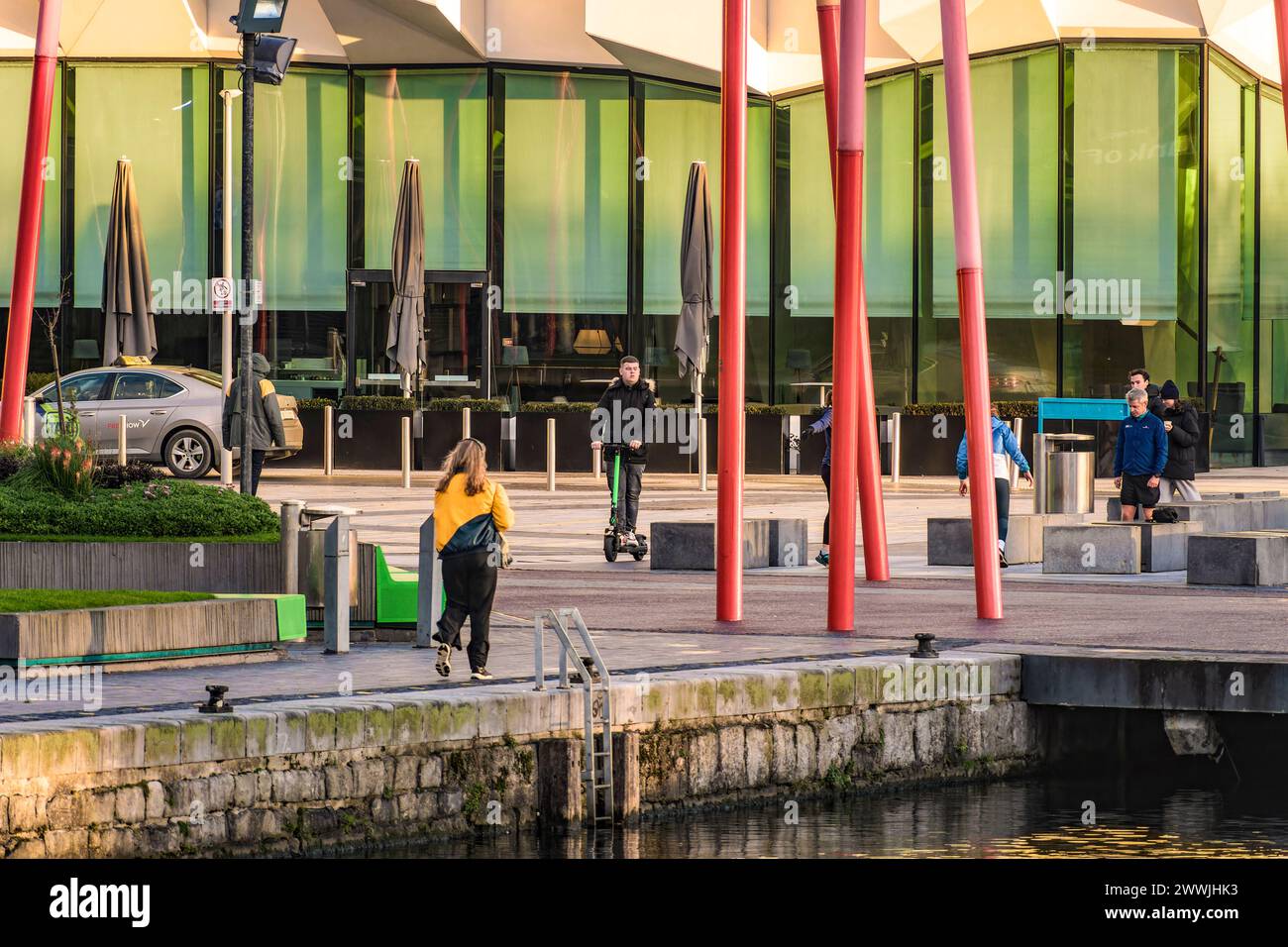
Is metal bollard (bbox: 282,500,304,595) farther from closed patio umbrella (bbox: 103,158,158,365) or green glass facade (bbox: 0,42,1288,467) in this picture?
green glass facade (bbox: 0,42,1288,467)

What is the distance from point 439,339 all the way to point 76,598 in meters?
25.5

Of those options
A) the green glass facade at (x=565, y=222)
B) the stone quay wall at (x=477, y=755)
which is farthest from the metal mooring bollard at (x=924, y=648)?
the green glass facade at (x=565, y=222)

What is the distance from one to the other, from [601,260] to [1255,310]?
37.0 feet

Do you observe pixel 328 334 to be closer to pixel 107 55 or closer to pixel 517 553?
pixel 107 55

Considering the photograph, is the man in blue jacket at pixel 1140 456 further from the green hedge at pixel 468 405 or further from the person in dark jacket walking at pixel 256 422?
the green hedge at pixel 468 405

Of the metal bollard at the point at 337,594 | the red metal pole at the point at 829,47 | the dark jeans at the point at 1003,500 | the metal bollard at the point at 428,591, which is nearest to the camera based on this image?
the metal bollard at the point at 337,594

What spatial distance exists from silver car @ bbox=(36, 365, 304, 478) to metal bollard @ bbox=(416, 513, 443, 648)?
16.8 m

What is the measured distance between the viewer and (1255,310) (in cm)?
3753

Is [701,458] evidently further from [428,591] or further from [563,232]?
[428,591]

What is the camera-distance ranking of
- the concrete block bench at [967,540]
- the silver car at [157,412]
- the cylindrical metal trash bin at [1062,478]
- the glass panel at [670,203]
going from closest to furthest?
the concrete block bench at [967,540] < the cylindrical metal trash bin at [1062,478] < the silver car at [157,412] < the glass panel at [670,203]

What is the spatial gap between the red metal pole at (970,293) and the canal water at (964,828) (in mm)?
2704

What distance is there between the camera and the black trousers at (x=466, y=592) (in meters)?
11.0
